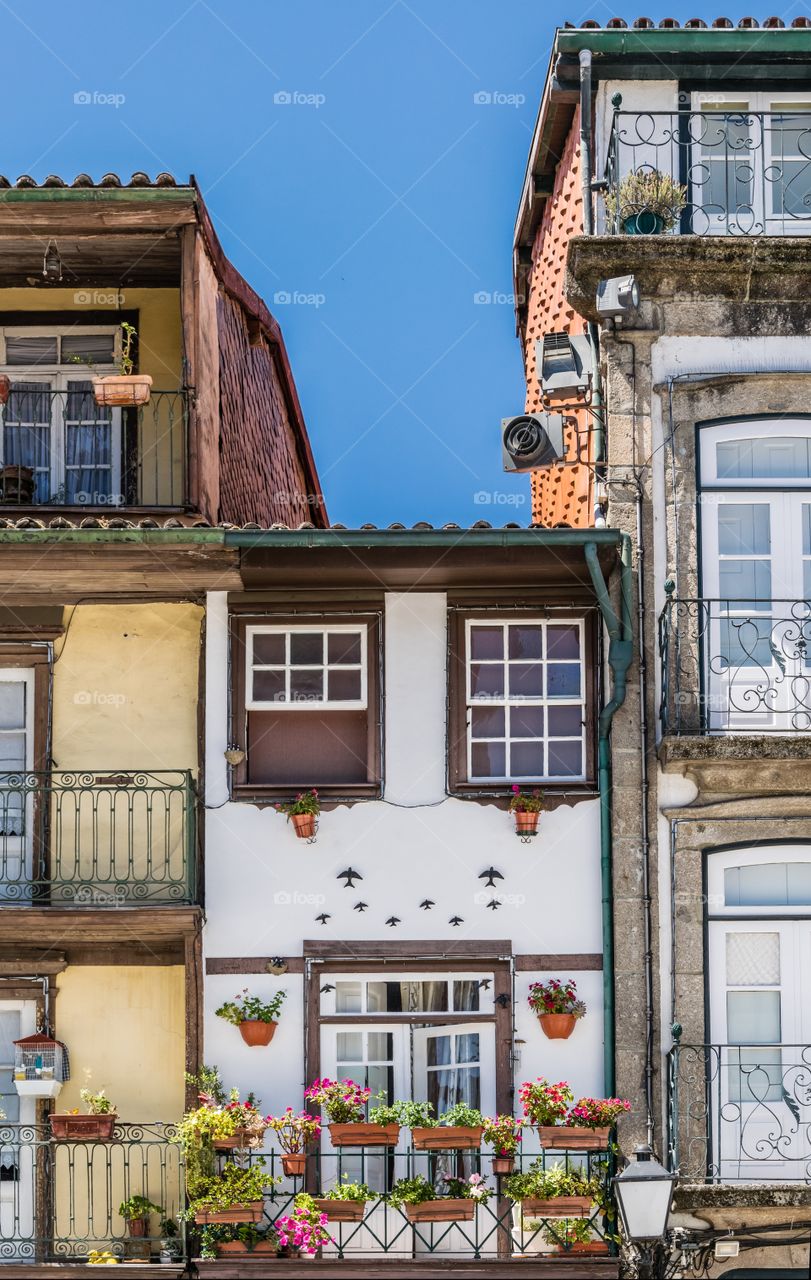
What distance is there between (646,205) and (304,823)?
17.9 ft

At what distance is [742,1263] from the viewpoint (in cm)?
1638

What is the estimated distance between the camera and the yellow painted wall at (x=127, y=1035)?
17141 millimetres

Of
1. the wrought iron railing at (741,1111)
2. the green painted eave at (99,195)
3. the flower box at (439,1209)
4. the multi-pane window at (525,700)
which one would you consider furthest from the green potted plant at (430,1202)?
the green painted eave at (99,195)

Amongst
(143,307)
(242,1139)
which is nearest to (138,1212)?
(242,1139)

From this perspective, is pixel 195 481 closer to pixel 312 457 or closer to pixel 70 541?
pixel 70 541

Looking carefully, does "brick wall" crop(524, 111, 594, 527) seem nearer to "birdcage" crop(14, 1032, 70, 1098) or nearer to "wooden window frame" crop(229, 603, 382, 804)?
"wooden window frame" crop(229, 603, 382, 804)

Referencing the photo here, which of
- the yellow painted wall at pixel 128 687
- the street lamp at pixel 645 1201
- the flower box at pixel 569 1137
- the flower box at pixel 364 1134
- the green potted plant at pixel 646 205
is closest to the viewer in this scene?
the street lamp at pixel 645 1201

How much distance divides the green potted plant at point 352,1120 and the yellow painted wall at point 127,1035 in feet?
4.28

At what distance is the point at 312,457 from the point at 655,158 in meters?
10.5

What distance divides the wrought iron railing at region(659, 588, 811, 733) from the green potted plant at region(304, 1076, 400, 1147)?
11.4ft

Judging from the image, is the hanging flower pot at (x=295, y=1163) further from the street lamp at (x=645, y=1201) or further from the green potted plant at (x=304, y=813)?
the street lamp at (x=645, y=1201)

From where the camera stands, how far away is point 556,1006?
1684 cm

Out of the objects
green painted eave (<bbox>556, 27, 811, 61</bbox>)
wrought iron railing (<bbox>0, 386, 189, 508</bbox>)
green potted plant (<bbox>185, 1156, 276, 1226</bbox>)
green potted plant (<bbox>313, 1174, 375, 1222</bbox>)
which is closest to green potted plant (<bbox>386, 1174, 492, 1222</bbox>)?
green potted plant (<bbox>313, 1174, 375, 1222</bbox>)

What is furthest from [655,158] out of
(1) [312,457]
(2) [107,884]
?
(1) [312,457]
